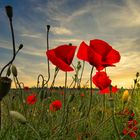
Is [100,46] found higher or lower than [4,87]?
higher

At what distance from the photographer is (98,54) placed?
219 cm

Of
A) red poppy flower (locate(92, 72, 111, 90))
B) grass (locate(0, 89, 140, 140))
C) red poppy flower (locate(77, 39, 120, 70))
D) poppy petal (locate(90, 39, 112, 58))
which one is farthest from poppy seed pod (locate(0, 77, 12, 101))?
red poppy flower (locate(92, 72, 111, 90))

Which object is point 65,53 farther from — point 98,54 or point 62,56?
point 98,54

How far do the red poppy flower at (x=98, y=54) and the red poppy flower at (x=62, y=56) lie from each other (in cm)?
8

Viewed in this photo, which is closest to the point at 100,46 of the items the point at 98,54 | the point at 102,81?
the point at 98,54

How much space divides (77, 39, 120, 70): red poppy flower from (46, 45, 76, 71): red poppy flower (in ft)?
0.25

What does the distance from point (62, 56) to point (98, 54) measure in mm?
253

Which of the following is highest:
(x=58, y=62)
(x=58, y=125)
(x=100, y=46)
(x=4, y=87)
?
(x=100, y=46)

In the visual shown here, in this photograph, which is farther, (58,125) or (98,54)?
(58,125)

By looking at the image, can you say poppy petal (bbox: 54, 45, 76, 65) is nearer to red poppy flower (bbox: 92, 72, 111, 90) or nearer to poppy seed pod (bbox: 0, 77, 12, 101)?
poppy seed pod (bbox: 0, 77, 12, 101)

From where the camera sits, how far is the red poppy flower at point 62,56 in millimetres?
1956

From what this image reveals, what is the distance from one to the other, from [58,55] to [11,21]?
445 mm

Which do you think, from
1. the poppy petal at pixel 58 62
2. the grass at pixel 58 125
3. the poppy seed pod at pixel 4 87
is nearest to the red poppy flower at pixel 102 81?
the grass at pixel 58 125

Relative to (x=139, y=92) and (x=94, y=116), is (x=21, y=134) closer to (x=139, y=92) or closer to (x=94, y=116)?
(x=94, y=116)
